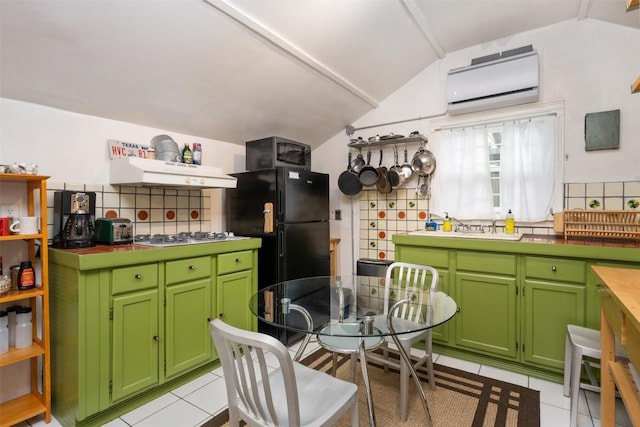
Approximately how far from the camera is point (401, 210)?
3326 millimetres

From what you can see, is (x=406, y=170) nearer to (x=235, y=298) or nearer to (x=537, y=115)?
(x=537, y=115)

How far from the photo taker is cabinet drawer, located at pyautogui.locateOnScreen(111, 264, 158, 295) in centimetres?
180

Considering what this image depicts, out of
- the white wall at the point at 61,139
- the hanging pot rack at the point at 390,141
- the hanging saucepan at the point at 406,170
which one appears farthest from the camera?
the hanging saucepan at the point at 406,170

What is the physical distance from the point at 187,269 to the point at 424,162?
7.68 feet

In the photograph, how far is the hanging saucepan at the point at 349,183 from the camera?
11.3ft

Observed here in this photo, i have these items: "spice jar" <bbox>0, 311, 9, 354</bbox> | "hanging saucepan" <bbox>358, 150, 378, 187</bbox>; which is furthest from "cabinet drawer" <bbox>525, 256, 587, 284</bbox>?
"spice jar" <bbox>0, 311, 9, 354</bbox>

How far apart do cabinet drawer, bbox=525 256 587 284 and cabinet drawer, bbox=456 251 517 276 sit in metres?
0.10

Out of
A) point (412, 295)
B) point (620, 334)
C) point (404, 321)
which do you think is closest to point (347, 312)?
point (404, 321)

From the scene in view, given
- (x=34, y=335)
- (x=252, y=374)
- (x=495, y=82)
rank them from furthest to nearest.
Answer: (x=495, y=82), (x=34, y=335), (x=252, y=374)

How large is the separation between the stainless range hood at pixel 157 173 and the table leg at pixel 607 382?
253 cm

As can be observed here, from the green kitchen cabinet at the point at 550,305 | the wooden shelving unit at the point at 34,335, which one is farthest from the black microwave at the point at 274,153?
the green kitchen cabinet at the point at 550,305

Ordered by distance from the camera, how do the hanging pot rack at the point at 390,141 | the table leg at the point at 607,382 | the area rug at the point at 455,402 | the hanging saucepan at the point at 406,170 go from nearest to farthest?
1. the table leg at the point at 607,382
2. the area rug at the point at 455,402
3. the hanging pot rack at the point at 390,141
4. the hanging saucepan at the point at 406,170

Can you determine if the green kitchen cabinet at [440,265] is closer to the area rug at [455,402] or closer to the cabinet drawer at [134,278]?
the area rug at [455,402]

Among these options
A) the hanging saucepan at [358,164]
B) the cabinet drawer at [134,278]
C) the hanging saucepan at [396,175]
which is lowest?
the cabinet drawer at [134,278]
